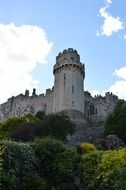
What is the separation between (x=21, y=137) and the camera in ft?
168

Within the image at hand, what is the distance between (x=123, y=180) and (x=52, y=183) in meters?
7.89

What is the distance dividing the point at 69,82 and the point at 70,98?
335cm

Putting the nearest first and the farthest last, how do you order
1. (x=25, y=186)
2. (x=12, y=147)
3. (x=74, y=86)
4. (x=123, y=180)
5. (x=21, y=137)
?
(x=123, y=180), (x=25, y=186), (x=12, y=147), (x=21, y=137), (x=74, y=86)

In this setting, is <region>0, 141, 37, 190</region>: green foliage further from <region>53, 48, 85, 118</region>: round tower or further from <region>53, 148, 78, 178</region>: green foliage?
<region>53, 48, 85, 118</region>: round tower

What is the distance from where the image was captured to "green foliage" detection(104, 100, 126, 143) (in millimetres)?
55406

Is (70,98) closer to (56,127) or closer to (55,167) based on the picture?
(56,127)

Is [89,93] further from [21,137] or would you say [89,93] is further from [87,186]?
[87,186]

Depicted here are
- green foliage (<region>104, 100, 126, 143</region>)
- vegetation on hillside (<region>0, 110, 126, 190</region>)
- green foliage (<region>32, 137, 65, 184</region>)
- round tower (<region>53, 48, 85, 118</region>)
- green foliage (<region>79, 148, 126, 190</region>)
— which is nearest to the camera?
vegetation on hillside (<region>0, 110, 126, 190</region>)

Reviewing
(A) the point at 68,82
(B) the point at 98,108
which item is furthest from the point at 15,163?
(B) the point at 98,108

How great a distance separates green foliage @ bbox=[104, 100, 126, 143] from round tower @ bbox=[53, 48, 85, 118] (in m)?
22.8

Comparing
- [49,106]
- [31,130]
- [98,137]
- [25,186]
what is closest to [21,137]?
[31,130]

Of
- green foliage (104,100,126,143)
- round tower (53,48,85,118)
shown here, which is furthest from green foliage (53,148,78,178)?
round tower (53,48,85,118)

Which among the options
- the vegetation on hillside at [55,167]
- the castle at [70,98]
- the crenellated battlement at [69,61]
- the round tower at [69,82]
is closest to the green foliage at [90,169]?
the vegetation on hillside at [55,167]

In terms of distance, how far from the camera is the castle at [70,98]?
82938mm
